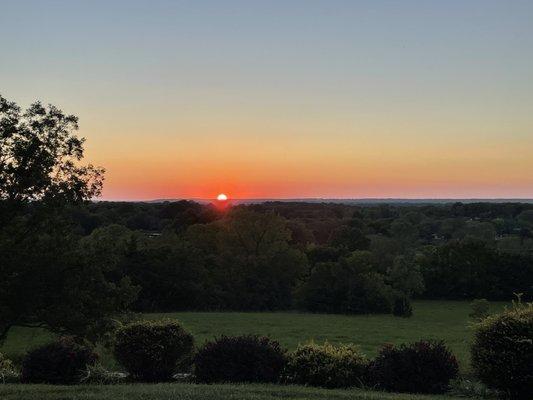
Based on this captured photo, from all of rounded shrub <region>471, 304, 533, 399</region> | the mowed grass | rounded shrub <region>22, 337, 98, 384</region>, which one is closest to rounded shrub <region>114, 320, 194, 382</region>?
rounded shrub <region>22, 337, 98, 384</region>

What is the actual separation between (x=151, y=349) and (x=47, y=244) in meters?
5.82

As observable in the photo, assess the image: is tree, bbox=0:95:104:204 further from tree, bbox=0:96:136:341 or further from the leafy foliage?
the leafy foliage

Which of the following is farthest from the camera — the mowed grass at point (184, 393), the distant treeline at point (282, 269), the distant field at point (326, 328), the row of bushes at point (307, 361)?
the distant treeline at point (282, 269)

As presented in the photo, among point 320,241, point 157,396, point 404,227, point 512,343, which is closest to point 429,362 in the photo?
point 512,343

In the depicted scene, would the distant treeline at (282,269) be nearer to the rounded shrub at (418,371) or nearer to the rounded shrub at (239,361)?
the rounded shrub at (239,361)

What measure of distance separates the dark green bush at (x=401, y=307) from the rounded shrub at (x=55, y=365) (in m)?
40.4

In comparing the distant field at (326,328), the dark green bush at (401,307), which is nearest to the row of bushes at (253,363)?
the distant field at (326,328)

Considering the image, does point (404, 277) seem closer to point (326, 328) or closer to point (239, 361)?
point (326, 328)

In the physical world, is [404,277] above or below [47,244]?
below

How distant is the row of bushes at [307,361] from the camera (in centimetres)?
1068

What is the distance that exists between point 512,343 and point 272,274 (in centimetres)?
4014

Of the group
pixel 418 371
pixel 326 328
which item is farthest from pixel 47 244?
pixel 326 328

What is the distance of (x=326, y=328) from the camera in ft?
121

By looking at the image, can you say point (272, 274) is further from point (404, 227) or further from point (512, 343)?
point (512, 343)
